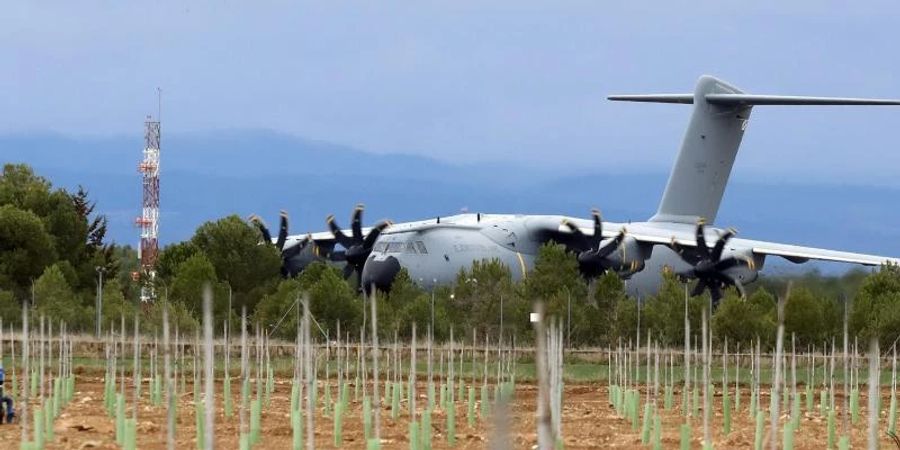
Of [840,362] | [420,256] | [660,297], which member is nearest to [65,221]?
[420,256]

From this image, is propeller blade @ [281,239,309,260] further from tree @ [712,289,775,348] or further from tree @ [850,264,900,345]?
tree @ [850,264,900,345]

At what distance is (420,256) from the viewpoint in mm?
66250

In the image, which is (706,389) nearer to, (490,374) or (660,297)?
(490,374)

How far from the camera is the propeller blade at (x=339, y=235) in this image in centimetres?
7312

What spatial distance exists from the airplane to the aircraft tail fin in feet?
0.13

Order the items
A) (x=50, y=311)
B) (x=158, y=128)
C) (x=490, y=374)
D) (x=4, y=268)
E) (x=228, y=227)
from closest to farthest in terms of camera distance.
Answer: (x=490, y=374) → (x=50, y=311) → (x=4, y=268) → (x=228, y=227) → (x=158, y=128)

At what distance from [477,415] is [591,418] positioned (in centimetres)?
172

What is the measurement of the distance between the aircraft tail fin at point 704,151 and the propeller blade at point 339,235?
1367cm

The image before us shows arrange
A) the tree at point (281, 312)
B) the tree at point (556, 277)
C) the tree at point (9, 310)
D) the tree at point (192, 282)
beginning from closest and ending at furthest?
the tree at point (9, 310)
the tree at point (281, 312)
the tree at point (192, 282)
the tree at point (556, 277)

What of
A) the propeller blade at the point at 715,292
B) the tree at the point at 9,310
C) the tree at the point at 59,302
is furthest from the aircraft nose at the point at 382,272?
the tree at the point at 9,310

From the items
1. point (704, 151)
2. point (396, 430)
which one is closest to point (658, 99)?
point (704, 151)

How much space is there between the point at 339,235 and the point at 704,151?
1560 centimetres

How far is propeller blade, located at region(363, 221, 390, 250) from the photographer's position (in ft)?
Answer: 237

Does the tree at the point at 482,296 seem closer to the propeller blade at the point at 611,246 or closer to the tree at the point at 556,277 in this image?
the tree at the point at 556,277
